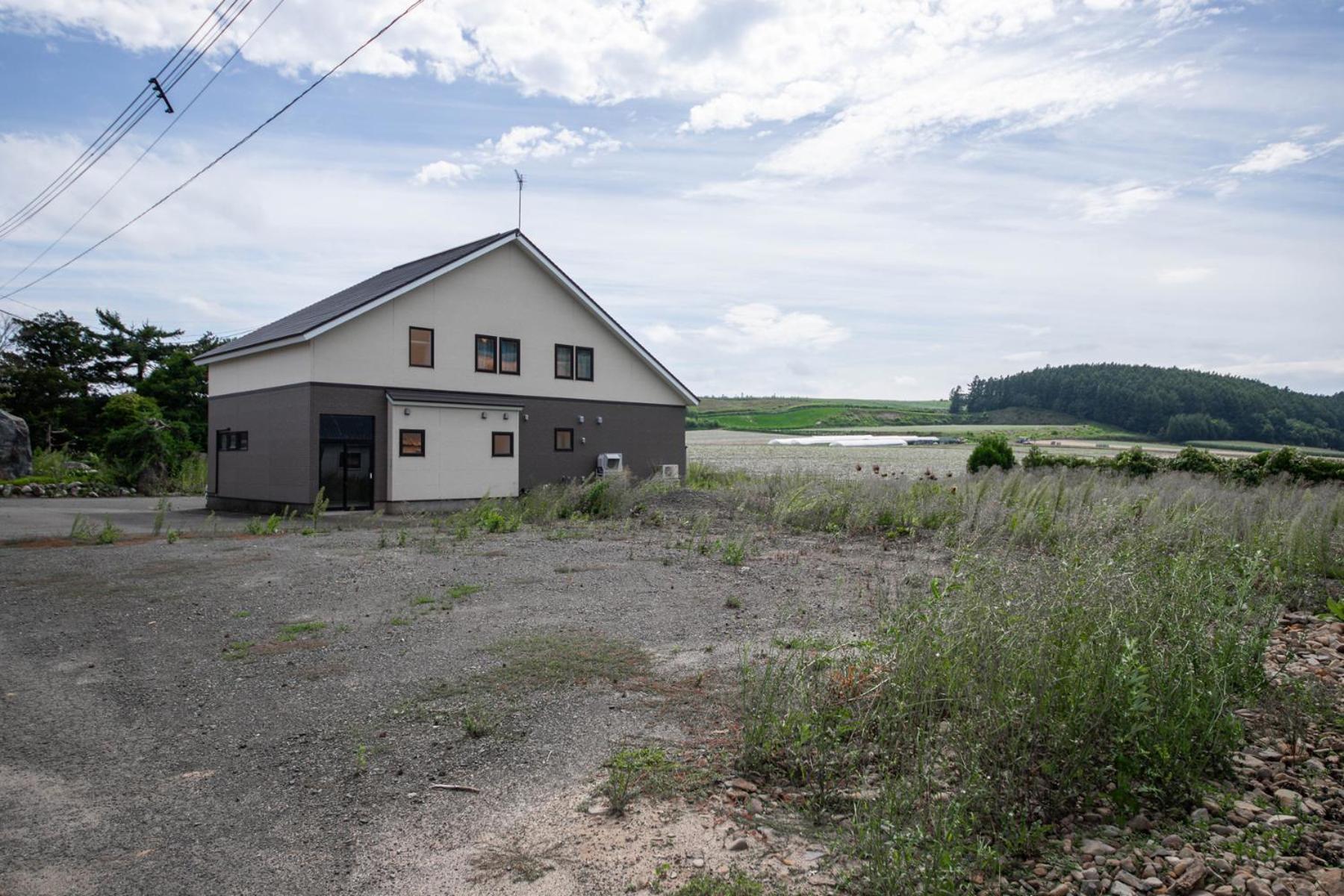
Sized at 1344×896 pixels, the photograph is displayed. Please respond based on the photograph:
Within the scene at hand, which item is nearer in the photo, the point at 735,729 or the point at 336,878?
the point at 336,878

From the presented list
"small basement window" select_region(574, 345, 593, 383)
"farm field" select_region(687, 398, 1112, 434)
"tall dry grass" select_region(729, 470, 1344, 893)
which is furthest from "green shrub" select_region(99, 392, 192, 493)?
"farm field" select_region(687, 398, 1112, 434)

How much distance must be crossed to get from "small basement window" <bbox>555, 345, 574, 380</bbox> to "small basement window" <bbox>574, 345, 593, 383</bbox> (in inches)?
5.4

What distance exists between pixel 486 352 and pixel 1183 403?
1926 inches

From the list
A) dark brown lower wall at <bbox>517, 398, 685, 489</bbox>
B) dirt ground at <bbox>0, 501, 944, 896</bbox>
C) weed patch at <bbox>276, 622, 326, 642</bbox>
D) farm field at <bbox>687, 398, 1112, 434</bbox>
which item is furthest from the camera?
farm field at <bbox>687, 398, 1112, 434</bbox>

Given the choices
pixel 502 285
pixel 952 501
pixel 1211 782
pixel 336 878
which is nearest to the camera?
pixel 336 878

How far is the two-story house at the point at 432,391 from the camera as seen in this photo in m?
18.6

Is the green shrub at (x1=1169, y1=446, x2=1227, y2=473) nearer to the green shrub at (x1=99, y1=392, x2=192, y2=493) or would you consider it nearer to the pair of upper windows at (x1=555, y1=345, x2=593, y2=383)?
the pair of upper windows at (x1=555, y1=345, x2=593, y2=383)

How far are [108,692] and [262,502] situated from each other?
50.0 feet

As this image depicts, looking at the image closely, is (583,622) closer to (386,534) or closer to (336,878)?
(336,878)

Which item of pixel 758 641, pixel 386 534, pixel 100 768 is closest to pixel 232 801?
pixel 100 768

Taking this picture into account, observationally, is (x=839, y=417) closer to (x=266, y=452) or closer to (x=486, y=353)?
(x=486, y=353)

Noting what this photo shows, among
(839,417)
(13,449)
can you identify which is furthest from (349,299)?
(839,417)

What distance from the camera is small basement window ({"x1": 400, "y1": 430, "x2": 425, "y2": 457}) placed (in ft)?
63.3

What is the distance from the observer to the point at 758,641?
6.68 m
